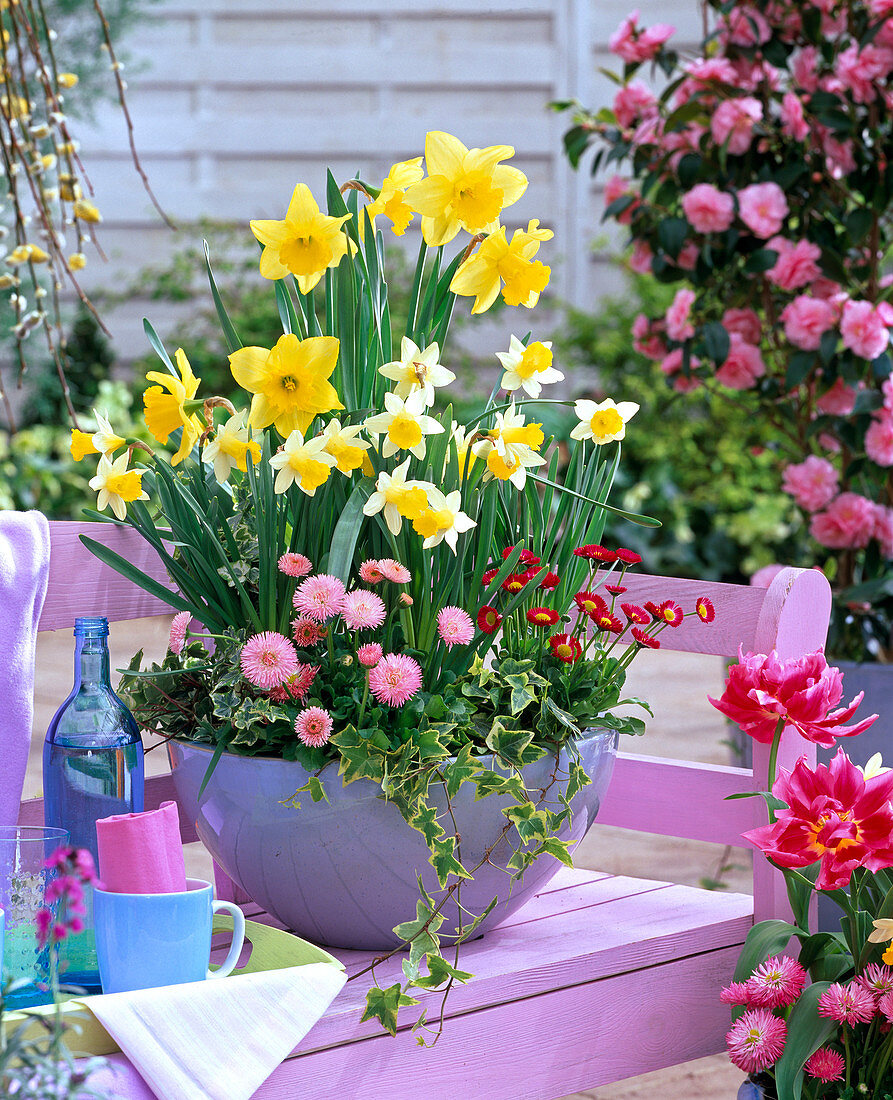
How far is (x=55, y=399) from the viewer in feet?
15.5

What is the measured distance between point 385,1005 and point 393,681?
0.19m

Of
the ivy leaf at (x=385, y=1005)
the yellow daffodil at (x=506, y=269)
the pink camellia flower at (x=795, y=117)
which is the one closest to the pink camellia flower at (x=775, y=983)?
the ivy leaf at (x=385, y=1005)

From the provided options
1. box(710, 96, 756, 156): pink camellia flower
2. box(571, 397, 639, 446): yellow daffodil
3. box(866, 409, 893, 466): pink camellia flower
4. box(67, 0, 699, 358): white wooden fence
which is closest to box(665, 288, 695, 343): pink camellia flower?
box(710, 96, 756, 156): pink camellia flower

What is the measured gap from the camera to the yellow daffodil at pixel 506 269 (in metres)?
0.81

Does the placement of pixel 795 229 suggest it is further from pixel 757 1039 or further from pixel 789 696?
A: pixel 757 1039

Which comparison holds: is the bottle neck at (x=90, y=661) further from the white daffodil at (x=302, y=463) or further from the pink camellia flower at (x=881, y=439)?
the pink camellia flower at (x=881, y=439)

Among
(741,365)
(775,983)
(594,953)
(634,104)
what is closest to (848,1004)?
(775,983)

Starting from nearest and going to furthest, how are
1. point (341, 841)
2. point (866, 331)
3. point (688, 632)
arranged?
point (341, 841)
point (688, 632)
point (866, 331)

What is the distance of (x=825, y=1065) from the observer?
87 cm

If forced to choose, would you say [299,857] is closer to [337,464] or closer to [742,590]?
[337,464]

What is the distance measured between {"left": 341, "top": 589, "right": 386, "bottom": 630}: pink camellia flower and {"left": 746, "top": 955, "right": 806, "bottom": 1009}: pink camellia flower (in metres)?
0.38

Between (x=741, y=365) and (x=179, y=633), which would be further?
(x=741, y=365)

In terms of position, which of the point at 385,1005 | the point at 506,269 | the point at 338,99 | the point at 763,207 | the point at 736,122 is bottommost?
the point at 385,1005

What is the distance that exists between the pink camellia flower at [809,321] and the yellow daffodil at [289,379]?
1.29m
